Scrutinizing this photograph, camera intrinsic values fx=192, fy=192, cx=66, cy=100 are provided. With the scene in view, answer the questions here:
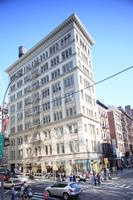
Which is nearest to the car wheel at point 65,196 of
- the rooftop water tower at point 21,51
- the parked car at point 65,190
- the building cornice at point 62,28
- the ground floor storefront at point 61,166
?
the parked car at point 65,190

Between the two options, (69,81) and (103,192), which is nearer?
(103,192)

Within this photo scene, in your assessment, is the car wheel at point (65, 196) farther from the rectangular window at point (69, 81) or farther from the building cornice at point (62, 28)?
the building cornice at point (62, 28)

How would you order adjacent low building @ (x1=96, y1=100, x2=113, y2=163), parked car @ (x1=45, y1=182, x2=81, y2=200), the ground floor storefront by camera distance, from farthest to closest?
adjacent low building @ (x1=96, y1=100, x2=113, y2=163) < the ground floor storefront < parked car @ (x1=45, y1=182, x2=81, y2=200)

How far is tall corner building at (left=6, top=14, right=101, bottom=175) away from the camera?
44656 millimetres

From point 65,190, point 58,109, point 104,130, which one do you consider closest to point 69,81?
point 58,109

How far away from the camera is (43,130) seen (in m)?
52.1

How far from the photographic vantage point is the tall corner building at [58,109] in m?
44.7

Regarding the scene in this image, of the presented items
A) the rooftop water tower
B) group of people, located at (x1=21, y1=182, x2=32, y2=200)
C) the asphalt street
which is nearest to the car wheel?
the asphalt street

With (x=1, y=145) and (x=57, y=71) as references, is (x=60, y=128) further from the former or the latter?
(x=1, y=145)

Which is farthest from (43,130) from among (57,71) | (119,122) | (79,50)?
(119,122)

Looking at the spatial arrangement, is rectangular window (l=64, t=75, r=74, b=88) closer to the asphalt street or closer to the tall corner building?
A: the tall corner building

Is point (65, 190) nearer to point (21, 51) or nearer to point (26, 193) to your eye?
point (26, 193)

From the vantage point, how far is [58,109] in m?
49.6

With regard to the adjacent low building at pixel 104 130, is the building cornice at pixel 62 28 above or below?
above
